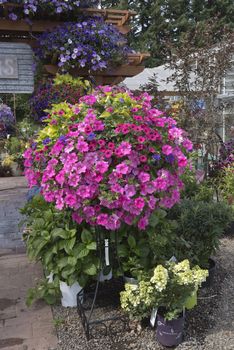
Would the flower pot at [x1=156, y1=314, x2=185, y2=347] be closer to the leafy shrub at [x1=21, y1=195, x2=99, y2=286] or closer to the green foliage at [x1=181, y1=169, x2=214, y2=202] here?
the leafy shrub at [x1=21, y1=195, x2=99, y2=286]

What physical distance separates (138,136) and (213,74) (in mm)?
3504

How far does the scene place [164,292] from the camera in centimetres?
228

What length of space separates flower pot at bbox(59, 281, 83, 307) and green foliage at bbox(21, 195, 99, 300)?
0.10 m

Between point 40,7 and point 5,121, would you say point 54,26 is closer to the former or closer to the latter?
point 40,7

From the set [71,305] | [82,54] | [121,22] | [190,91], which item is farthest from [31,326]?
[190,91]

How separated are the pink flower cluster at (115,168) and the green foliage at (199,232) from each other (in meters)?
0.72

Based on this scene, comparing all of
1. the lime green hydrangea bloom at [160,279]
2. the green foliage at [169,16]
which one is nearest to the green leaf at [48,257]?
the lime green hydrangea bloom at [160,279]

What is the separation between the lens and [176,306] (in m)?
2.28

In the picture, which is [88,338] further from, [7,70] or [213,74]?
[213,74]

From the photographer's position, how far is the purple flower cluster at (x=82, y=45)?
12.9ft

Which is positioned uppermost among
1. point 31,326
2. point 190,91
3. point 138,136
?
point 190,91

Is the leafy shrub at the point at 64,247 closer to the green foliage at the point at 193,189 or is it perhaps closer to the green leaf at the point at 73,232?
the green leaf at the point at 73,232

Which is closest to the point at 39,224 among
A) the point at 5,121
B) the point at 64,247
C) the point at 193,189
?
the point at 64,247

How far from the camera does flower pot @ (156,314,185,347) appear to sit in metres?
2.26
